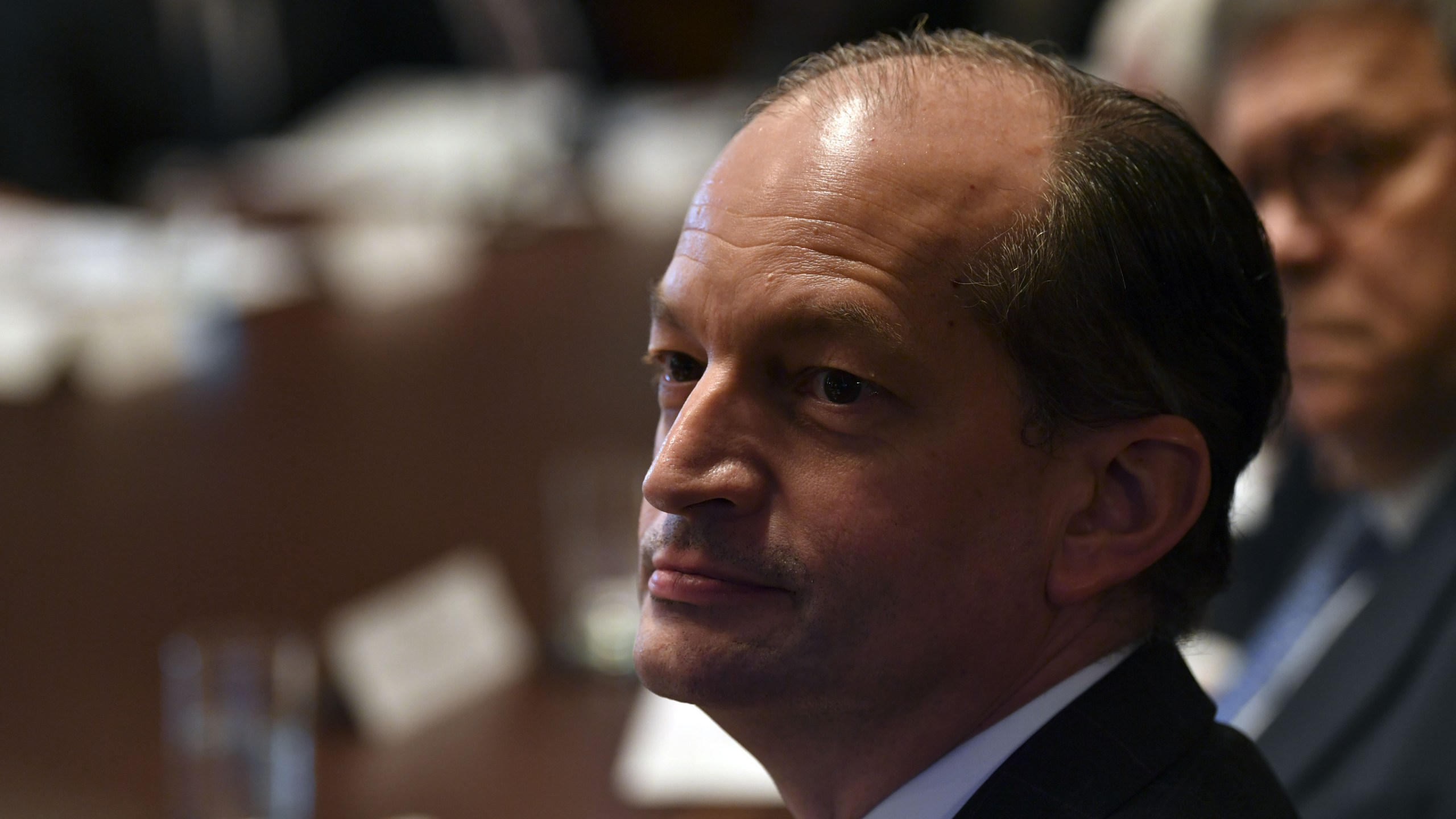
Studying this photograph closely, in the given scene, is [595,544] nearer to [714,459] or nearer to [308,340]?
[308,340]

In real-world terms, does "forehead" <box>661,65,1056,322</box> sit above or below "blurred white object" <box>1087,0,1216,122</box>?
below

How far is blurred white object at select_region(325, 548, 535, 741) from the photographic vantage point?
6.01ft

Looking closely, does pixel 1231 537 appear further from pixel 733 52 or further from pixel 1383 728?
pixel 733 52

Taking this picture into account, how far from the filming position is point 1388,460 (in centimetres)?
169

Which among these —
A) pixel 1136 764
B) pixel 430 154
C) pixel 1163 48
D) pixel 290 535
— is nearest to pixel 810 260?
pixel 1136 764

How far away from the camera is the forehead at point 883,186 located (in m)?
0.83

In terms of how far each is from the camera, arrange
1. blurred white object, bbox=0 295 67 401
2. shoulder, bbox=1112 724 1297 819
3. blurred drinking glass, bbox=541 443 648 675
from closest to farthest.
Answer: shoulder, bbox=1112 724 1297 819
blurred white object, bbox=0 295 67 401
blurred drinking glass, bbox=541 443 648 675

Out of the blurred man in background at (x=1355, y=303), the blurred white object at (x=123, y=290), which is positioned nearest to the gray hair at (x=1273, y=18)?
the blurred man in background at (x=1355, y=303)

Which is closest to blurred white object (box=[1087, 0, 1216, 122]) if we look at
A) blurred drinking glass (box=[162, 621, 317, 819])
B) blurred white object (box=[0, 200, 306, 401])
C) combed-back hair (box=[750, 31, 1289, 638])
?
combed-back hair (box=[750, 31, 1289, 638])

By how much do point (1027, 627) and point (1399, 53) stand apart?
1.07 metres

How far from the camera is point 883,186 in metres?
0.84

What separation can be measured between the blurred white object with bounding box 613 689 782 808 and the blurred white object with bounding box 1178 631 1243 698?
654 millimetres

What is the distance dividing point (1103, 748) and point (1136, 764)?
2 cm

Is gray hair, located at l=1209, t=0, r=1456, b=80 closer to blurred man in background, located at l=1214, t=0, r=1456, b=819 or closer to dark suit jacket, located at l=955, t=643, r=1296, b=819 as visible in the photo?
blurred man in background, located at l=1214, t=0, r=1456, b=819
